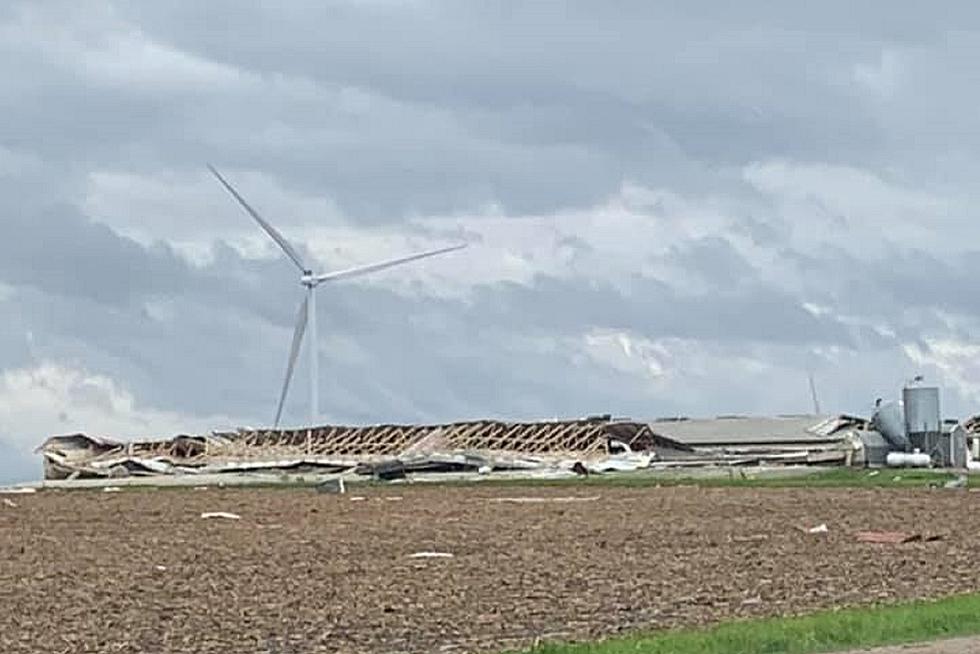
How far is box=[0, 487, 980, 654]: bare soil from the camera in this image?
25.1 metres

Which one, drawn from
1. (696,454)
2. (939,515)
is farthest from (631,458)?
(939,515)

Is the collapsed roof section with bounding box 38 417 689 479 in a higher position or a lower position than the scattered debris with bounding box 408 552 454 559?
higher

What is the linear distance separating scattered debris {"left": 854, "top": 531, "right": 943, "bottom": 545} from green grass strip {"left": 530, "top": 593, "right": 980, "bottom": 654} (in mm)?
17087

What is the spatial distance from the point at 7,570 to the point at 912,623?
61.0ft

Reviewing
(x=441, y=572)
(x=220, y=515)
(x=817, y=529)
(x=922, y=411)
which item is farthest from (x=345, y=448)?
(x=441, y=572)

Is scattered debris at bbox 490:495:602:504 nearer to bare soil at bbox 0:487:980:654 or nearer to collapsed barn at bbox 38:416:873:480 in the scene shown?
bare soil at bbox 0:487:980:654

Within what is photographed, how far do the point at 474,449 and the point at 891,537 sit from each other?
281 ft

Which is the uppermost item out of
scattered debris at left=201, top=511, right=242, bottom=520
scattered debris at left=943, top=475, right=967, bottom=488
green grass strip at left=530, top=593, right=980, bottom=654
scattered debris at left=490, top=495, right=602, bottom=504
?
scattered debris at left=943, top=475, right=967, bottom=488

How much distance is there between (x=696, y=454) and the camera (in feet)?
435

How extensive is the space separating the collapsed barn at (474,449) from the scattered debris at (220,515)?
2002 inches

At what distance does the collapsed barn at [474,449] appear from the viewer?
122375mm

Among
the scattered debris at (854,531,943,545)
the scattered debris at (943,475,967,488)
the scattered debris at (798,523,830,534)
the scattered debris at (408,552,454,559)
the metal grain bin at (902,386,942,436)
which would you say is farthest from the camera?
the metal grain bin at (902,386,942,436)

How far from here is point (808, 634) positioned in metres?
22.6

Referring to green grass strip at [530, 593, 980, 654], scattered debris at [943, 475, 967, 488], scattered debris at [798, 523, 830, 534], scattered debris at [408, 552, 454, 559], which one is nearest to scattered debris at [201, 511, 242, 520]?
scattered debris at [798, 523, 830, 534]
